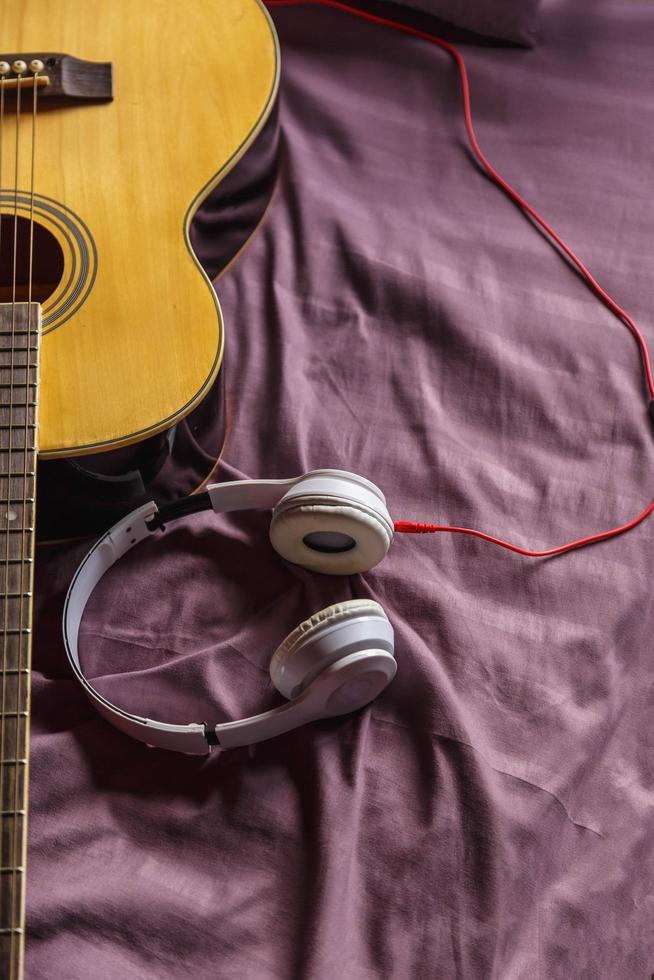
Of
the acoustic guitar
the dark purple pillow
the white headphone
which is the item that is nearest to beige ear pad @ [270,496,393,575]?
the white headphone

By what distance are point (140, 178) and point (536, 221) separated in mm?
482

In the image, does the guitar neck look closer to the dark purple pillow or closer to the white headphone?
the white headphone

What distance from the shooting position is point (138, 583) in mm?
928

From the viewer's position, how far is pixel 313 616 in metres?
0.77

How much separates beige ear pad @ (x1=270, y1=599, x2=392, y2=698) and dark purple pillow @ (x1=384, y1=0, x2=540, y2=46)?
88 cm

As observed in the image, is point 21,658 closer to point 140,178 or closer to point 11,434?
point 11,434

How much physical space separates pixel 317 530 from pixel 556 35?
2.83 ft

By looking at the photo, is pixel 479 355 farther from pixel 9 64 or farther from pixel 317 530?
pixel 9 64

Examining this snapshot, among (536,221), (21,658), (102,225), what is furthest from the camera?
(536,221)

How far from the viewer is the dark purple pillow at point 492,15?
4.14ft

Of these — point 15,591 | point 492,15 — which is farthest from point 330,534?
point 492,15

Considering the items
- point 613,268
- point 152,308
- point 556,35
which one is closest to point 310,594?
point 152,308

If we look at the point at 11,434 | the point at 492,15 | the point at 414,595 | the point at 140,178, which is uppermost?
the point at 492,15

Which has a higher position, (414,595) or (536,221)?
(536,221)
